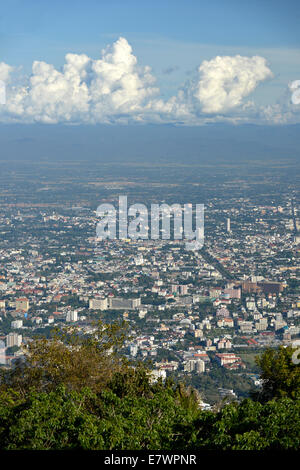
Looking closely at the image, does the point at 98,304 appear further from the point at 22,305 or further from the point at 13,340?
the point at 13,340

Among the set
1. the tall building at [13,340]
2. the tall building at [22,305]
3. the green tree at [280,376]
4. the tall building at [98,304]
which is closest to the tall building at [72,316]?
the tall building at [98,304]

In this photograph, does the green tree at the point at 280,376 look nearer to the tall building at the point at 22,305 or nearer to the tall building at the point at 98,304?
the tall building at the point at 98,304

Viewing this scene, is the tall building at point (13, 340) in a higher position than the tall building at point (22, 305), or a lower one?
lower

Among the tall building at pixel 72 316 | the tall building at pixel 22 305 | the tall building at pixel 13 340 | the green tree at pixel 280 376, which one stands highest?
the green tree at pixel 280 376

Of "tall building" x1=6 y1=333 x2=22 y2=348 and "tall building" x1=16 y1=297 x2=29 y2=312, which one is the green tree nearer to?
"tall building" x1=6 y1=333 x2=22 y2=348

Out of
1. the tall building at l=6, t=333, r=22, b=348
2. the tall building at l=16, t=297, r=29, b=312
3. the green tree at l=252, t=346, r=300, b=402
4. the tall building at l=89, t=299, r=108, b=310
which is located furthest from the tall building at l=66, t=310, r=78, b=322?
the green tree at l=252, t=346, r=300, b=402

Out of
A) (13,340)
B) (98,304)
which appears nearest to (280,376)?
(13,340)

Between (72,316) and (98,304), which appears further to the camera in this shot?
(98,304)

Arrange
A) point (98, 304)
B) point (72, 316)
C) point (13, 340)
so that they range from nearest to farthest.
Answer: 1. point (13, 340)
2. point (72, 316)
3. point (98, 304)

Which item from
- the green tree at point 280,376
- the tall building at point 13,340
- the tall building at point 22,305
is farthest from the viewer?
the tall building at point 22,305
